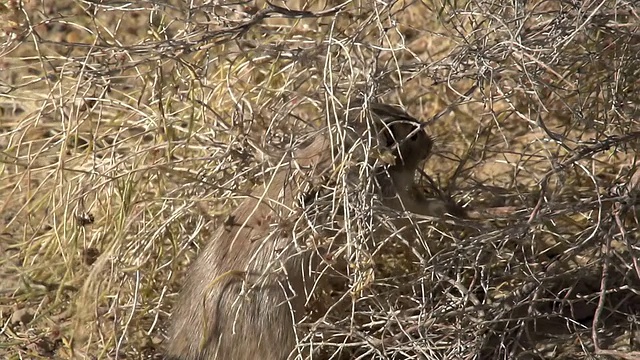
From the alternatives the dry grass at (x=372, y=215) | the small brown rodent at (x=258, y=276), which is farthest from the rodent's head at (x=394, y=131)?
the dry grass at (x=372, y=215)

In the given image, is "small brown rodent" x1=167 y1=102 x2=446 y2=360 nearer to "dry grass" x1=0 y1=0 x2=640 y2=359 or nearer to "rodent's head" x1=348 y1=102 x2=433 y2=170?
"rodent's head" x1=348 y1=102 x2=433 y2=170

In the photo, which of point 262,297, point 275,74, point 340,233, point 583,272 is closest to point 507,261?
point 583,272

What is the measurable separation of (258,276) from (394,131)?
1.01 m

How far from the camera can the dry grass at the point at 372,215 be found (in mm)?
4551

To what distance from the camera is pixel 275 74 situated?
5414 millimetres

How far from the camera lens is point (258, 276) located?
468cm

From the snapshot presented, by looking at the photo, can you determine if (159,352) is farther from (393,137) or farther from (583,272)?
(583,272)

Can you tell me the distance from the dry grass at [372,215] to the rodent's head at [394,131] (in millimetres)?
125

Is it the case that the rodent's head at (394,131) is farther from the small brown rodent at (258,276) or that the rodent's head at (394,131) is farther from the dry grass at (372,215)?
the dry grass at (372,215)

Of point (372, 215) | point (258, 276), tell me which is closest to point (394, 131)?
point (372, 215)

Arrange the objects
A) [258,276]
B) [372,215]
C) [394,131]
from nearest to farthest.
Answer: [372,215]
[258,276]
[394,131]

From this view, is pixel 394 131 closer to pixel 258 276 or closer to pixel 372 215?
pixel 372 215

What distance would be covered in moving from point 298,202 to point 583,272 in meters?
1.32

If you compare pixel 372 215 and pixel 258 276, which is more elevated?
pixel 372 215
